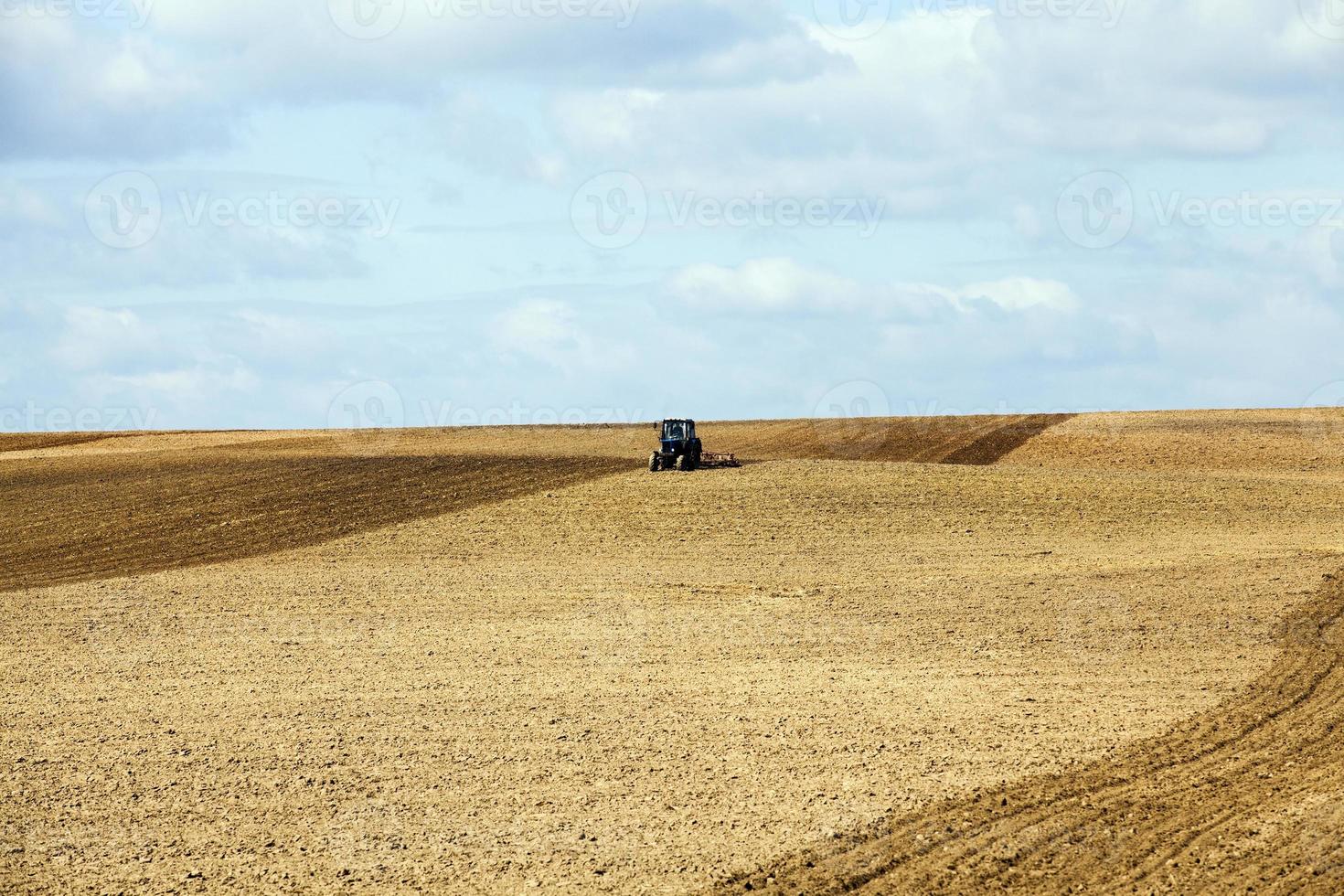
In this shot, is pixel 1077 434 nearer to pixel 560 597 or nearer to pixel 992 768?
pixel 560 597

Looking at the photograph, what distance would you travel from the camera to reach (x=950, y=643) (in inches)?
864

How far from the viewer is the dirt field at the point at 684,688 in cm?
1211

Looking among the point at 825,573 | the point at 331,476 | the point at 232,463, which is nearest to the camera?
the point at 825,573

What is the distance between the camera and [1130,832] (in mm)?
12070

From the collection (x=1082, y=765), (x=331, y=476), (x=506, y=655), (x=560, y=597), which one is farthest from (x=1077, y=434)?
(x=1082, y=765)

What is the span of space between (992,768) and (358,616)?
13866 millimetres

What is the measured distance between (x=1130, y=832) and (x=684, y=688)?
25.9 feet

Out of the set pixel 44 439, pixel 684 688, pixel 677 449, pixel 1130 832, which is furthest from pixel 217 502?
pixel 44 439

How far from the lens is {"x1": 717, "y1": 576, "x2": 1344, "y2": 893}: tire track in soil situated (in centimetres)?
1103

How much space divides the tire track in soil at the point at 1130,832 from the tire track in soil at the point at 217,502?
23.4 m

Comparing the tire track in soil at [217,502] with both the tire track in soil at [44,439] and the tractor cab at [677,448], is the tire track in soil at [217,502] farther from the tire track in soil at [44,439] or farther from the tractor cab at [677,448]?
the tire track in soil at [44,439]

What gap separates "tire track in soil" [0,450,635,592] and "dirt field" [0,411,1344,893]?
26 centimetres

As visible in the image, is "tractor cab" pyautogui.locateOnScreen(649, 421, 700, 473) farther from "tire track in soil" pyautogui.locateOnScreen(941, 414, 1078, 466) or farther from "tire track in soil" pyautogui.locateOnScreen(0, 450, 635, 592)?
"tire track in soil" pyautogui.locateOnScreen(941, 414, 1078, 466)

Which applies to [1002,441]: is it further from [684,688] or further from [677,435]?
[684,688]
